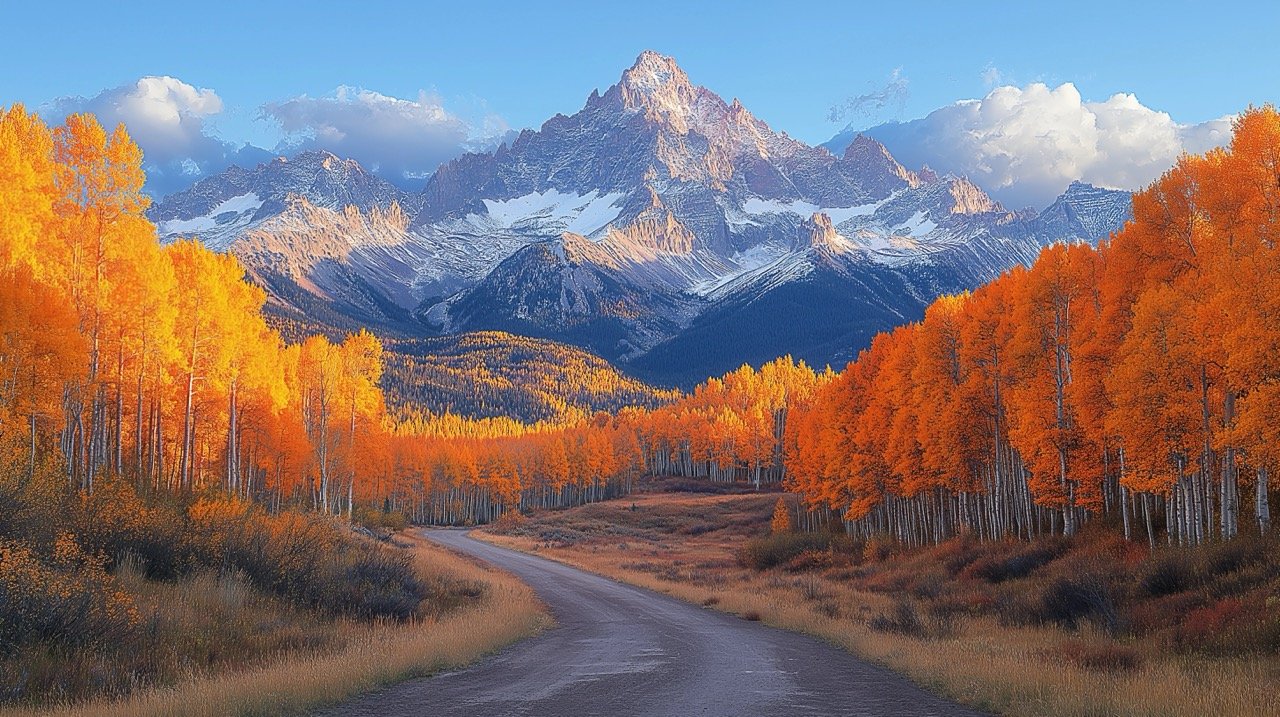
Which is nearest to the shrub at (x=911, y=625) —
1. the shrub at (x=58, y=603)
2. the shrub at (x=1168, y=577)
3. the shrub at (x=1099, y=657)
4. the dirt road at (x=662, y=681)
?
the dirt road at (x=662, y=681)

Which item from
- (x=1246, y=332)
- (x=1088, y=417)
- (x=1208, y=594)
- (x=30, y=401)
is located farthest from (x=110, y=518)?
(x=1088, y=417)

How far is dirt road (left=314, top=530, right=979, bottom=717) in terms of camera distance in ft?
45.6

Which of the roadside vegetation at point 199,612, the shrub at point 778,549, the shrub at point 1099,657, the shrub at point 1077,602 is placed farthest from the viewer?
the shrub at point 778,549

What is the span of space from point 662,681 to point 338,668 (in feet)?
20.7

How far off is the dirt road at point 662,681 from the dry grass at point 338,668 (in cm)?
63

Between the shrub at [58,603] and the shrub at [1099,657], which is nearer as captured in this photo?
the shrub at [58,603]

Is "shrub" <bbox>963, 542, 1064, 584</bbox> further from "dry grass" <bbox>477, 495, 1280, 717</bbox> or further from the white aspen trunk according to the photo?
the white aspen trunk

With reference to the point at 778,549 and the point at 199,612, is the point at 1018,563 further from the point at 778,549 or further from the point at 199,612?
the point at 199,612

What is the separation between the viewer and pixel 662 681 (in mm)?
16625

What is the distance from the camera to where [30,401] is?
2789cm

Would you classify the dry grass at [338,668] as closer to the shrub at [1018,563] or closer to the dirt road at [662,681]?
the dirt road at [662,681]

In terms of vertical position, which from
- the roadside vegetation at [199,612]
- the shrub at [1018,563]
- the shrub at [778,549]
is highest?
the roadside vegetation at [199,612]

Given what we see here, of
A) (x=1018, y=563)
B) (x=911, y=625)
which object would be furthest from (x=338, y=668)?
(x=1018, y=563)

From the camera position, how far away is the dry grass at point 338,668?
499 inches
